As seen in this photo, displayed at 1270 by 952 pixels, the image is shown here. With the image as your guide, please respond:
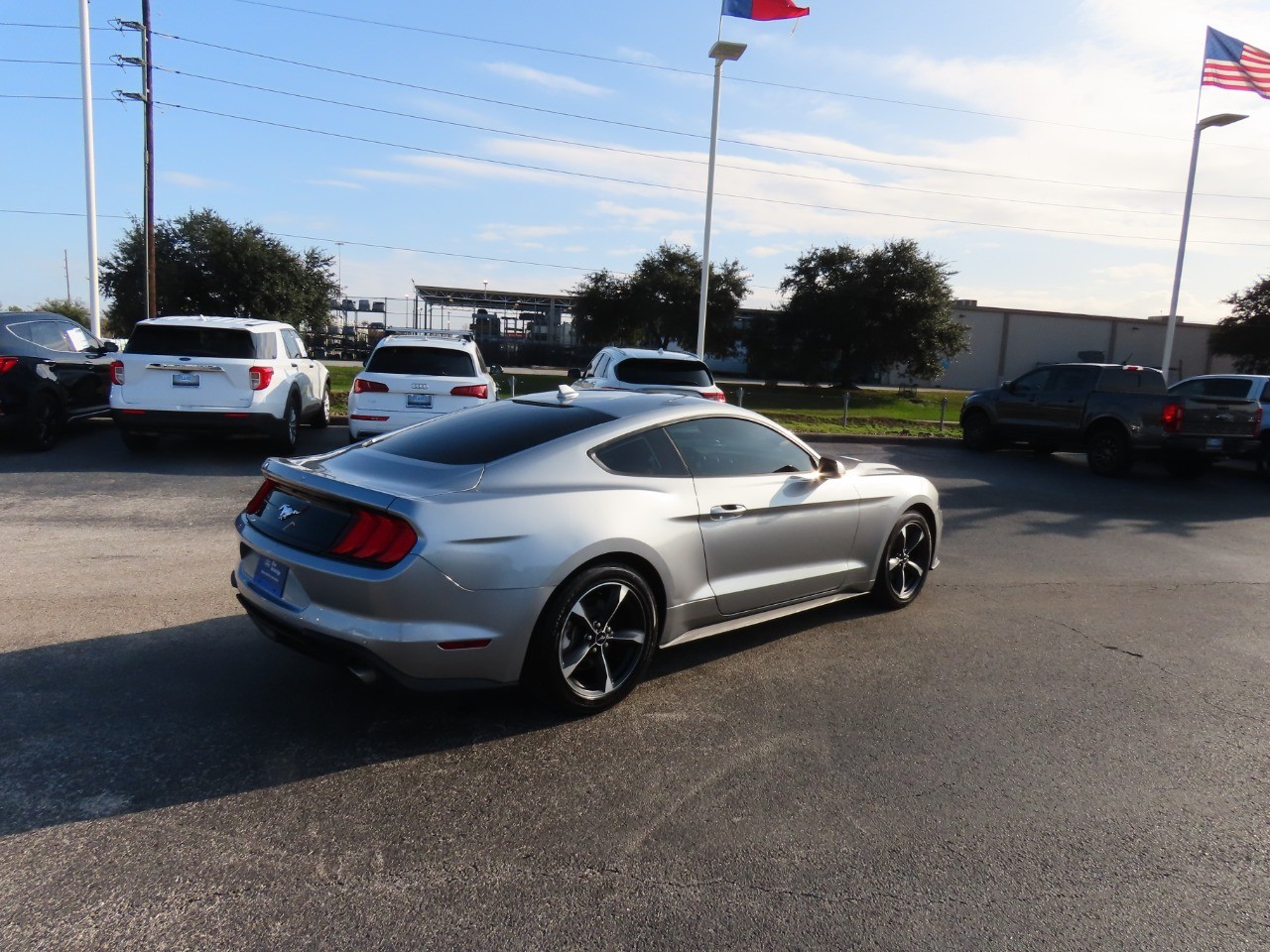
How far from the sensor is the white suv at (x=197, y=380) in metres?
10.7

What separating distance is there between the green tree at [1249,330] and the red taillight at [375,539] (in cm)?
5339

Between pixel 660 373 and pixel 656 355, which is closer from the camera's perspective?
pixel 660 373

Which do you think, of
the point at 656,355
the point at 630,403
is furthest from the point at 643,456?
the point at 656,355

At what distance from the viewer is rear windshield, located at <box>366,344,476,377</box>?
38.4 ft

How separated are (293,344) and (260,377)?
6.47 ft

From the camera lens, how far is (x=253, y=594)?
4.05m

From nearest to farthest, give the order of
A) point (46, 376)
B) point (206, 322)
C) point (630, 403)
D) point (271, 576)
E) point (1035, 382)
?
point (271, 576)
point (630, 403)
point (206, 322)
point (46, 376)
point (1035, 382)

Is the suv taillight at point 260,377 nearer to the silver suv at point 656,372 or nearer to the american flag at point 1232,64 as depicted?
the silver suv at point 656,372

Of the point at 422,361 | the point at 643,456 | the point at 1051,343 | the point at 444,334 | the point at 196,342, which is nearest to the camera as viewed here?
the point at 643,456

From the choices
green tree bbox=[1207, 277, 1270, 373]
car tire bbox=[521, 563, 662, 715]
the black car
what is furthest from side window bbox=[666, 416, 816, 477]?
green tree bbox=[1207, 277, 1270, 373]

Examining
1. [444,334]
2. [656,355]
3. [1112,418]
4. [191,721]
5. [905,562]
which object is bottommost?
[191,721]

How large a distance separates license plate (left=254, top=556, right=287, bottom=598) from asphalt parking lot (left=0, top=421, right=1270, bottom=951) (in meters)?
0.58

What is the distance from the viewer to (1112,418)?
14031mm

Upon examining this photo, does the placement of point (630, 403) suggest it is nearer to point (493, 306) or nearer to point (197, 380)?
point (197, 380)
